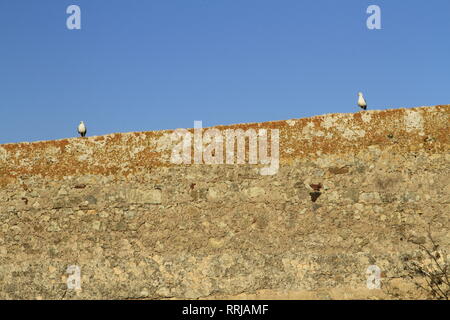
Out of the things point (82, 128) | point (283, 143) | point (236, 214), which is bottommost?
point (236, 214)

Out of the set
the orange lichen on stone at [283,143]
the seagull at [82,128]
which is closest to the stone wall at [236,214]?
the orange lichen on stone at [283,143]

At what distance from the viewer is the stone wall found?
5016 mm

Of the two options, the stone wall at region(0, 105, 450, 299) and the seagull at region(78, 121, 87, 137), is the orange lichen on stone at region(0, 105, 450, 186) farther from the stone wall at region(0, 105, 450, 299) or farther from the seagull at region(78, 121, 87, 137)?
the seagull at region(78, 121, 87, 137)

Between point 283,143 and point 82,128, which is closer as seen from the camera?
point 283,143

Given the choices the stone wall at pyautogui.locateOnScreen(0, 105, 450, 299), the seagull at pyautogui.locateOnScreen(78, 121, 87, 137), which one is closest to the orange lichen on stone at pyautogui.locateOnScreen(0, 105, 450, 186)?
the stone wall at pyautogui.locateOnScreen(0, 105, 450, 299)

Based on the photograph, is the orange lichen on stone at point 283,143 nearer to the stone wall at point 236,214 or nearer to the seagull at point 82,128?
the stone wall at point 236,214

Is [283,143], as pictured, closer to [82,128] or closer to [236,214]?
[236,214]

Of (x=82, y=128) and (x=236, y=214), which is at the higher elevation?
(x=82, y=128)

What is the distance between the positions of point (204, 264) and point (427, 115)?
2.72 m

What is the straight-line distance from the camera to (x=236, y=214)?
532 centimetres

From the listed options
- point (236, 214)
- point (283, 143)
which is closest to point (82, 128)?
point (236, 214)

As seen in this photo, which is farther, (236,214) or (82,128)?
(82,128)

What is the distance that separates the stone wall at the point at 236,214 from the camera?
16.5ft

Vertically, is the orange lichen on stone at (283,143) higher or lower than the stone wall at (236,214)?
higher
